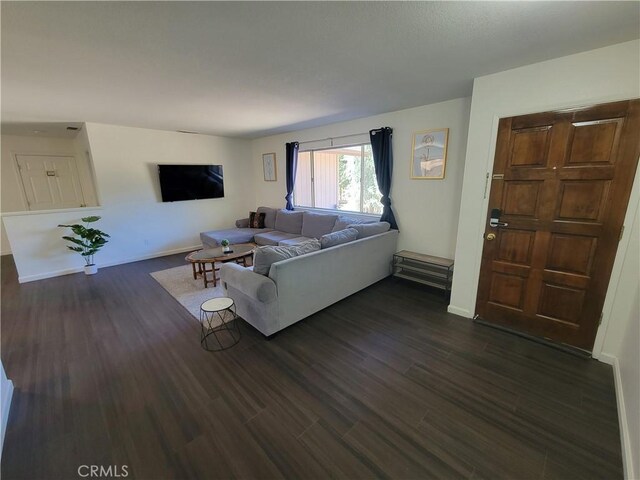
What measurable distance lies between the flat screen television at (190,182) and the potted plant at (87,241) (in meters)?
1.28

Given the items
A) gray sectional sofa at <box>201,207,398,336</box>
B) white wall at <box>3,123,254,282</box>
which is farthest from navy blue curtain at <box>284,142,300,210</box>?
gray sectional sofa at <box>201,207,398,336</box>

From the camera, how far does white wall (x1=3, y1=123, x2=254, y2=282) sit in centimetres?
414

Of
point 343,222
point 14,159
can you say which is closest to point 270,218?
point 343,222

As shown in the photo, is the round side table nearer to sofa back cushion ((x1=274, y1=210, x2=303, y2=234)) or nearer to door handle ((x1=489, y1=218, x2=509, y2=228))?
sofa back cushion ((x1=274, y1=210, x2=303, y2=234))

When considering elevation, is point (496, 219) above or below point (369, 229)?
above

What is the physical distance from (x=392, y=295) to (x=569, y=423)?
1.97 meters

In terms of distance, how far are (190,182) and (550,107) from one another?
227 inches

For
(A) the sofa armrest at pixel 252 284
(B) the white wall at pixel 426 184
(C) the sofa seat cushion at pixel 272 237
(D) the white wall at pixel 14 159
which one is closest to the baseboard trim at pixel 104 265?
(C) the sofa seat cushion at pixel 272 237

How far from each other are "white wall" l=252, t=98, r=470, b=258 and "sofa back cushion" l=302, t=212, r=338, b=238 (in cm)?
114

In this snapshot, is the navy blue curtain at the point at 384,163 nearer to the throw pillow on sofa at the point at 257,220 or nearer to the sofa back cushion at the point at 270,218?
the sofa back cushion at the point at 270,218

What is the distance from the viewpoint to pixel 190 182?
5.52m

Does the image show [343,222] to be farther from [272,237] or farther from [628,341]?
[628,341]

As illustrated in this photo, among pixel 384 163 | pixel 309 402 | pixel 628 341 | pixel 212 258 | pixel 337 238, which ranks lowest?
pixel 309 402

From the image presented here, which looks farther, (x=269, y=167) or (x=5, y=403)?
(x=269, y=167)
